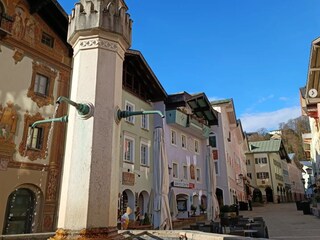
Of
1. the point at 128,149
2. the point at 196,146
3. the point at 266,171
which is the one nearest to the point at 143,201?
the point at 128,149

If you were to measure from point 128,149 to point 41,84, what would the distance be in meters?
7.15

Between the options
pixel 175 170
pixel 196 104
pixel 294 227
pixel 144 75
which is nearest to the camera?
pixel 294 227

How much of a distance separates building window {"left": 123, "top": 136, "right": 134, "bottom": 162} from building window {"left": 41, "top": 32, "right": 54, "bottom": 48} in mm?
7185

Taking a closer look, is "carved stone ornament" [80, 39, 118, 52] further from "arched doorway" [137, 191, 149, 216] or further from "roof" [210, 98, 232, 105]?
"roof" [210, 98, 232, 105]

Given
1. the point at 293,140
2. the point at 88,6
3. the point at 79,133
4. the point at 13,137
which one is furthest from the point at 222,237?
the point at 293,140

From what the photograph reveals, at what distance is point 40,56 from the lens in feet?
50.2

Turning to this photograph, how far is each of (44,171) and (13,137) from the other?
2.23 metres

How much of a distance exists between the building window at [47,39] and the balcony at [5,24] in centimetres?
204

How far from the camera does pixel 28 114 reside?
14.0m

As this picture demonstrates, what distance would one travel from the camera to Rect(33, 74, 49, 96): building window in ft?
49.1

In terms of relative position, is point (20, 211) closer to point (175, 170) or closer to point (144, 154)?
point (144, 154)

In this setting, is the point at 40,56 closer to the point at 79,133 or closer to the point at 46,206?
the point at 46,206

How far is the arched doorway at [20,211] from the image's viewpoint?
12.9 m

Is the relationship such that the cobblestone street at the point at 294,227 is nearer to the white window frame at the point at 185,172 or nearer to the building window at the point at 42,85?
the white window frame at the point at 185,172
